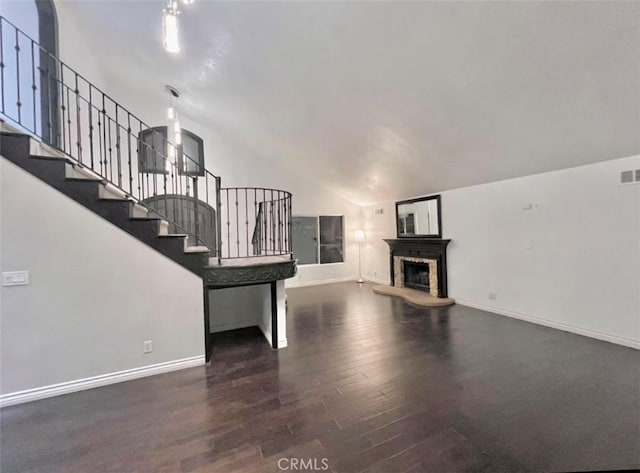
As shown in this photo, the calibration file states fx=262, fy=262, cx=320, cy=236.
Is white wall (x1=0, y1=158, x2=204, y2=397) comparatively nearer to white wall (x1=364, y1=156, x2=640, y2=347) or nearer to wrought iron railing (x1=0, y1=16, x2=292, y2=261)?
wrought iron railing (x1=0, y1=16, x2=292, y2=261)

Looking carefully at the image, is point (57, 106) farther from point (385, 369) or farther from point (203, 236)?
point (385, 369)

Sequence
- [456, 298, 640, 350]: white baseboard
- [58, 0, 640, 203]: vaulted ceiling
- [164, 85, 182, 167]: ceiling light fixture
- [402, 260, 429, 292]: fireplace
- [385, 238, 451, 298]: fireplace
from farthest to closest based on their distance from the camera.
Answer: [402, 260, 429, 292]: fireplace → [385, 238, 451, 298]: fireplace → [164, 85, 182, 167]: ceiling light fixture → [456, 298, 640, 350]: white baseboard → [58, 0, 640, 203]: vaulted ceiling

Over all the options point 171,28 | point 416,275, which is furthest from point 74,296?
point 416,275

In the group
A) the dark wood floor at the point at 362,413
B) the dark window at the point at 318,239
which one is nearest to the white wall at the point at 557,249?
the dark wood floor at the point at 362,413

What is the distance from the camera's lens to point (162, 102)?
568cm

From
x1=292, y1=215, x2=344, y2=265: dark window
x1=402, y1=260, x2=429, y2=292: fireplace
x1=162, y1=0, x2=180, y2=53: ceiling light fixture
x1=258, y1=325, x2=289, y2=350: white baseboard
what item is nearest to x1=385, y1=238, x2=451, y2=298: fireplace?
x1=402, y1=260, x2=429, y2=292: fireplace

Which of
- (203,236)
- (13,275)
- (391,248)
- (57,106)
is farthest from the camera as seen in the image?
(391,248)

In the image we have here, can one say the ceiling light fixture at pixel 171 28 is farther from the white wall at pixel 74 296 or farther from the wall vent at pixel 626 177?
the wall vent at pixel 626 177

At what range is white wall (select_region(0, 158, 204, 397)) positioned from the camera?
2344 mm

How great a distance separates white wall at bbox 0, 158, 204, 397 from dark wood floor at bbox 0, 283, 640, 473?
0.29 meters

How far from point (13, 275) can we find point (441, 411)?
3.89 metres

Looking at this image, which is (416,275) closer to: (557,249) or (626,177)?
(557,249)

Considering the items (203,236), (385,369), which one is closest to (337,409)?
(385,369)

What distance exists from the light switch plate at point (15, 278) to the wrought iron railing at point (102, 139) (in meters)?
1.13
